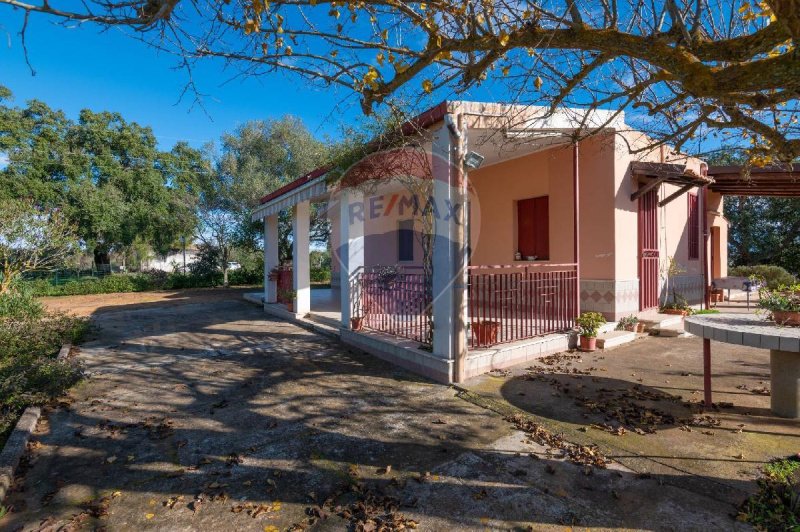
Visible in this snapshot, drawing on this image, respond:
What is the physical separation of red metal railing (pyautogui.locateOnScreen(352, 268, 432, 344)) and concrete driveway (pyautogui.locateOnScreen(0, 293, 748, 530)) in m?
1.32

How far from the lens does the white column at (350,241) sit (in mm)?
7531

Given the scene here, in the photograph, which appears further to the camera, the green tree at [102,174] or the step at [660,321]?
the green tree at [102,174]

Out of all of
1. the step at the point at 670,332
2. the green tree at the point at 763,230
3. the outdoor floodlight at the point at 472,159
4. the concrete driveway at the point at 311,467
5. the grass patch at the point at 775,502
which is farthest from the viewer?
the green tree at the point at 763,230

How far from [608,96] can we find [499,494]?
4.29 meters

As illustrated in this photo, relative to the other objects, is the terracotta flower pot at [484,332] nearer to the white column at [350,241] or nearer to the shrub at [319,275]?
→ the white column at [350,241]

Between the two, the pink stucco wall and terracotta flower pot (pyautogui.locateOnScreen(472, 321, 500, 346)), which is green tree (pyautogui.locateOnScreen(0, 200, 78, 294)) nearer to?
terracotta flower pot (pyautogui.locateOnScreen(472, 321, 500, 346))

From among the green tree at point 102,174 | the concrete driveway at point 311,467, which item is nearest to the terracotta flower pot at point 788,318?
the concrete driveway at point 311,467

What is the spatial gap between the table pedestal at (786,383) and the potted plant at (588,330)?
280 centimetres

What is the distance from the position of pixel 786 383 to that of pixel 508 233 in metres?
6.18

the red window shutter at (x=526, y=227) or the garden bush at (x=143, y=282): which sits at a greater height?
the red window shutter at (x=526, y=227)

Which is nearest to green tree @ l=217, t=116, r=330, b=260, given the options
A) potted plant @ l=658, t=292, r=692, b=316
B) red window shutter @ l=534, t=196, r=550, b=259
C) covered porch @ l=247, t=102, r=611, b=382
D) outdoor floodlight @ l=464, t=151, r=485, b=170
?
covered porch @ l=247, t=102, r=611, b=382

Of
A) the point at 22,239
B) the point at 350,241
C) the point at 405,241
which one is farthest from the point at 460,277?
the point at 22,239

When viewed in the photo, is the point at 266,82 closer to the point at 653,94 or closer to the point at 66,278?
the point at 653,94

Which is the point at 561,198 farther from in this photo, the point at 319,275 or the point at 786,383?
the point at 319,275
